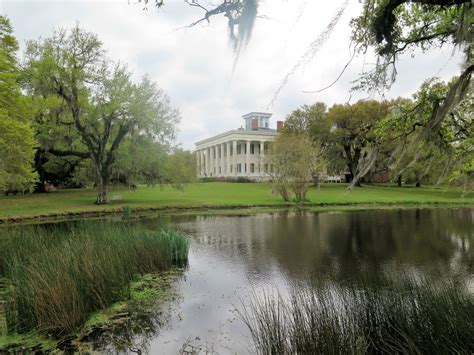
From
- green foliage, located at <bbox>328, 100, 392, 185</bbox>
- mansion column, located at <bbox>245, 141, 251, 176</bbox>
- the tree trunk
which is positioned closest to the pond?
the tree trunk

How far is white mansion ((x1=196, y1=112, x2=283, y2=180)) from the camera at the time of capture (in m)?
72.2

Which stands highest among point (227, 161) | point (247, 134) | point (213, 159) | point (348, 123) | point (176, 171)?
point (247, 134)

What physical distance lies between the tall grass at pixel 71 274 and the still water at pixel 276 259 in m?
1.25

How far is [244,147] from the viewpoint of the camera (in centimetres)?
7675

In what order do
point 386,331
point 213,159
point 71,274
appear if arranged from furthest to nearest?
point 213,159, point 71,274, point 386,331

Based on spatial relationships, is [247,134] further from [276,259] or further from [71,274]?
[71,274]

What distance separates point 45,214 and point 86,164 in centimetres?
1225

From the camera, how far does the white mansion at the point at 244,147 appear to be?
237 ft

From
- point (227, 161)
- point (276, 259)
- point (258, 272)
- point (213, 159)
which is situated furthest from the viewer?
point (213, 159)

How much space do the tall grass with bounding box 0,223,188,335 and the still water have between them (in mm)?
1248

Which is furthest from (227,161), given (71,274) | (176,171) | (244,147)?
(71,274)

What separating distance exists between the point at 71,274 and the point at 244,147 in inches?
2777

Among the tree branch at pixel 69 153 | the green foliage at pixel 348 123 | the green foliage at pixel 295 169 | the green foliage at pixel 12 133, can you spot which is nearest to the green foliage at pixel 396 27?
the green foliage at pixel 12 133

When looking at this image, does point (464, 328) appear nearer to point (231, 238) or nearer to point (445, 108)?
point (445, 108)
